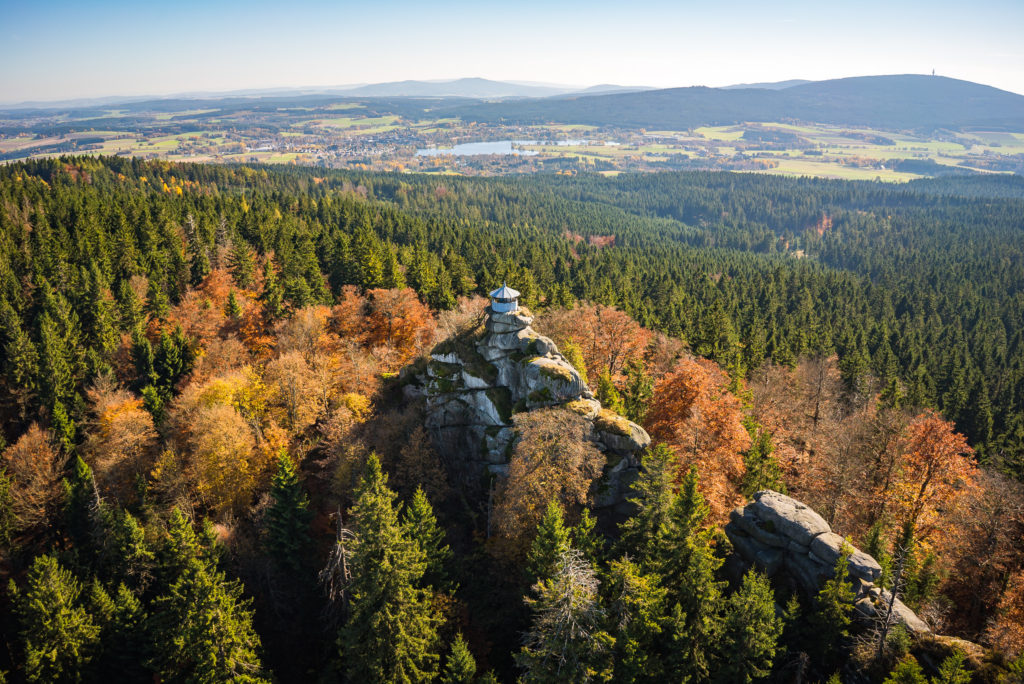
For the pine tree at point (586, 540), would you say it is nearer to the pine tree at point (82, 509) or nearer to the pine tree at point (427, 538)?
the pine tree at point (427, 538)

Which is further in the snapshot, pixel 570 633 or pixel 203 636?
pixel 203 636

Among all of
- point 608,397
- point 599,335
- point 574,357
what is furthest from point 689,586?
point 599,335

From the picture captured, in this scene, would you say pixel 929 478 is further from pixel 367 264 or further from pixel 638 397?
pixel 367 264

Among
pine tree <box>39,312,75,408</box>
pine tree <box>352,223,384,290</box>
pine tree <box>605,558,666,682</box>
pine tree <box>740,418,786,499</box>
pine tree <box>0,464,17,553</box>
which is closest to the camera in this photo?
pine tree <box>605,558,666,682</box>

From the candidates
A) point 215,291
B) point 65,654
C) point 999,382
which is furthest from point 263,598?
point 999,382

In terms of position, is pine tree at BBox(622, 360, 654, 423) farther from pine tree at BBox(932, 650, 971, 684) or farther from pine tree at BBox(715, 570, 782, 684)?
pine tree at BBox(932, 650, 971, 684)

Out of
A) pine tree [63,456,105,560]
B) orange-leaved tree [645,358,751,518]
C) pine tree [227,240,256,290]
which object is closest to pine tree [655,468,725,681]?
orange-leaved tree [645,358,751,518]

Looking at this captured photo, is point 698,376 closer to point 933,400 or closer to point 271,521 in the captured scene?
point 271,521

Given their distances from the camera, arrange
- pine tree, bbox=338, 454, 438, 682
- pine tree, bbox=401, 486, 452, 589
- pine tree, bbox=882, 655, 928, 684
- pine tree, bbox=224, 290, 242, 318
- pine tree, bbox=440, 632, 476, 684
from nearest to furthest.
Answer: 1. pine tree, bbox=882, 655, 928, 684
2. pine tree, bbox=440, 632, 476, 684
3. pine tree, bbox=338, 454, 438, 682
4. pine tree, bbox=401, 486, 452, 589
5. pine tree, bbox=224, 290, 242, 318
